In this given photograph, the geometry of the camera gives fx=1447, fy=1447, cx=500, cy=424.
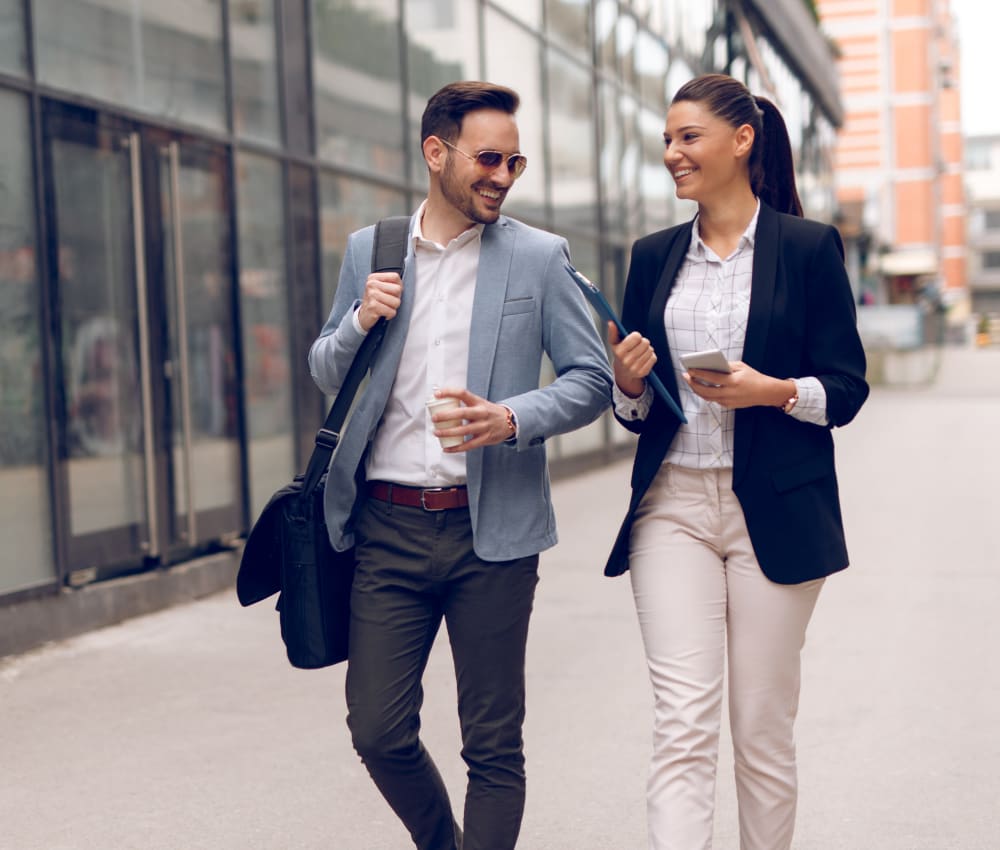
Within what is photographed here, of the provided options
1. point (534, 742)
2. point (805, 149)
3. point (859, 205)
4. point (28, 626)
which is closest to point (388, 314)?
point (534, 742)

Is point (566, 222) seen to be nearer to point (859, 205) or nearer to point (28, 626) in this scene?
point (28, 626)

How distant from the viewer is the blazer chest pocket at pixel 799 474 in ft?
10.4

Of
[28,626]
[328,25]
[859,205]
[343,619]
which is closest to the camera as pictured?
[343,619]

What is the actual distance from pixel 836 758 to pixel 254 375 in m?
5.19

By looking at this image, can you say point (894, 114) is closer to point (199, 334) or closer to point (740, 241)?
point (199, 334)

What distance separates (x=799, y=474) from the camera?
10.5 ft

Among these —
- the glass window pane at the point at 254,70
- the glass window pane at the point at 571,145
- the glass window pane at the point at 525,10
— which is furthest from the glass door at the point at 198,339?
the glass window pane at the point at 571,145

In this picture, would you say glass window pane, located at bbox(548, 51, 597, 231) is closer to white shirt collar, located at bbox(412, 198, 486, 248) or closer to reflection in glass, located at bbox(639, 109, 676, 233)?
reflection in glass, located at bbox(639, 109, 676, 233)

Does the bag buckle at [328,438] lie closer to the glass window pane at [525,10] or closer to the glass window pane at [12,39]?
the glass window pane at [12,39]

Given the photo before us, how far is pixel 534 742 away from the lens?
17.3ft

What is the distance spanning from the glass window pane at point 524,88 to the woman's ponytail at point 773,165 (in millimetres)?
10420

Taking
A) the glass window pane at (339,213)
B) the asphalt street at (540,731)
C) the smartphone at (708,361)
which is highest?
the glass window pane at (339,213)

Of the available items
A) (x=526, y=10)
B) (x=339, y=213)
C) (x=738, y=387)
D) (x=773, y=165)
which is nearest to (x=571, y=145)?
(x=526, y=10)

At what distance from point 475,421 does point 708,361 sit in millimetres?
492
